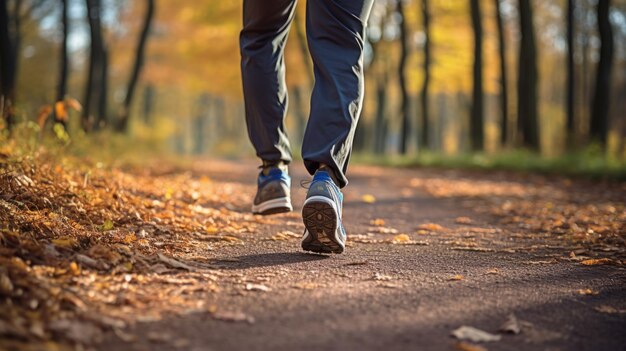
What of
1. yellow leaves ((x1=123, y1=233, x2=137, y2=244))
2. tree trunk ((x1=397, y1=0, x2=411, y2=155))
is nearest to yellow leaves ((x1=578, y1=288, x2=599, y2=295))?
→ yellow leaves ((x1=123, y1=233, x2=137, y2=244))

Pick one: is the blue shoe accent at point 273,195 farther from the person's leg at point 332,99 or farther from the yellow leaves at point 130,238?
the yellow leaves at point 130,238

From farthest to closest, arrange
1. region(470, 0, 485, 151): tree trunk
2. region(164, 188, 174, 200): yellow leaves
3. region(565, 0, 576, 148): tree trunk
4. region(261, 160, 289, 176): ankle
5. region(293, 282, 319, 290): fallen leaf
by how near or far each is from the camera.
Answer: region(470, 0, 485, 151): tree trunk < region(565, 0, 576, 148): tree trunk < region(164, 188, 174, 200): yellow leaves < region(261, 160, 289, 176): ankle < region(293, 282, 319, 290): fallen leaf

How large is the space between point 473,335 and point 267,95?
70.6 inches

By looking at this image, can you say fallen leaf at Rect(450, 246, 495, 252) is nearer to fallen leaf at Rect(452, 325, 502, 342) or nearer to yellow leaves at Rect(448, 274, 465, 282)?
yellow leaves at Rect(448, 274, 465, 282)

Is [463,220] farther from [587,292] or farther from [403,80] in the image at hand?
[403,80]

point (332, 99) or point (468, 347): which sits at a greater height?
point (332, 99)

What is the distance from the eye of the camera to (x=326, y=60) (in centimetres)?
279

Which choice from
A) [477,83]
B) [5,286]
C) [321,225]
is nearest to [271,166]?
[321,225]

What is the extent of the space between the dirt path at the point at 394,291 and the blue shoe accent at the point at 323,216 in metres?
0.06

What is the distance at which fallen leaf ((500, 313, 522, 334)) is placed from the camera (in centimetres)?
179

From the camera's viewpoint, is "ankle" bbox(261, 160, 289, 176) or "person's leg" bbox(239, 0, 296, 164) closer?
"person's leg" bbox(239, 0, 296, 164)

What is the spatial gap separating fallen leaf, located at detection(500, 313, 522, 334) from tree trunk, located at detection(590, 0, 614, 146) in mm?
10996

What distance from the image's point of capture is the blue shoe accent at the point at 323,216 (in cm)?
259

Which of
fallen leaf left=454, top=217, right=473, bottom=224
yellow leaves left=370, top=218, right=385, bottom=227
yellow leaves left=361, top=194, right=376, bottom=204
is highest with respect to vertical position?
yellow leaves left=370, top=218, right=385, bottom=227
